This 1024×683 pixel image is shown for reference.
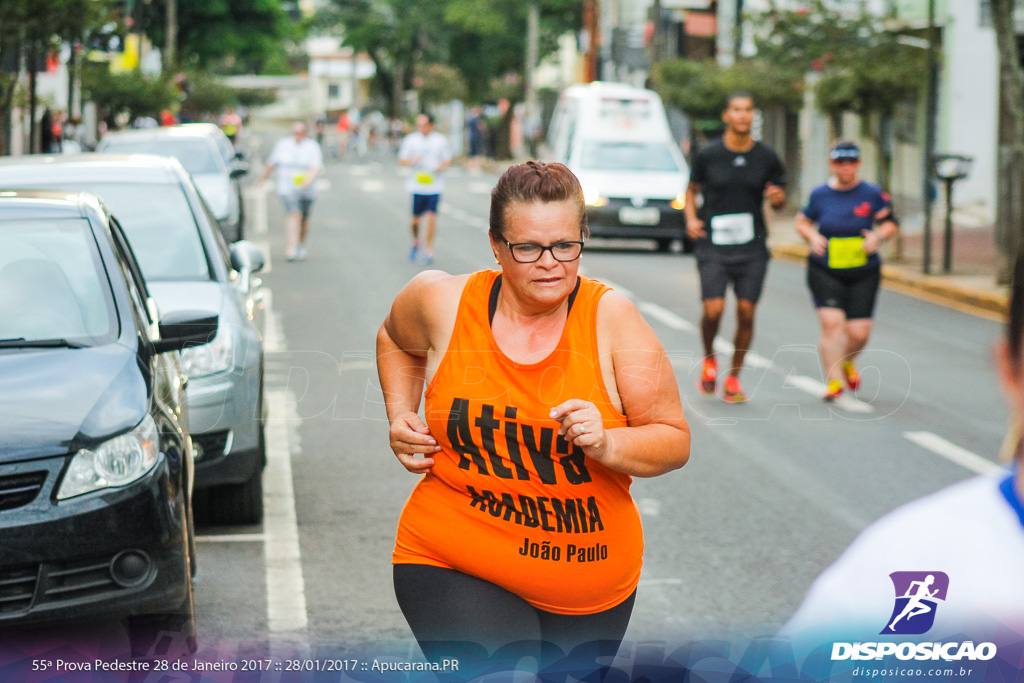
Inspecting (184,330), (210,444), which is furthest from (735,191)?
(184,330)

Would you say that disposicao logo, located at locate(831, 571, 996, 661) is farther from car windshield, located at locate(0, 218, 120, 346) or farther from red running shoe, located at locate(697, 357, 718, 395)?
red running shoe, located at locate(697, 357, 718, 395)

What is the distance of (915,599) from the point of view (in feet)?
5.44

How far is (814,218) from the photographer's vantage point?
10008mm

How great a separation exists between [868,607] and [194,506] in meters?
5.42

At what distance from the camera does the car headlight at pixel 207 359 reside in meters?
6.12

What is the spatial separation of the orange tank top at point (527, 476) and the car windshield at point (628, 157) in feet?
64.6

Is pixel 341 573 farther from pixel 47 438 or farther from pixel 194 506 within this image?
pixel 47 438

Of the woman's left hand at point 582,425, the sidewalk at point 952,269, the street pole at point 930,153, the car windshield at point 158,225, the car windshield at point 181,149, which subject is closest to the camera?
the woman's left hand at point 582,425

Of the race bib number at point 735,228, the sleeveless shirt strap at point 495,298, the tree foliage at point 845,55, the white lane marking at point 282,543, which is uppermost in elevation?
the tree foliage at point 845,55

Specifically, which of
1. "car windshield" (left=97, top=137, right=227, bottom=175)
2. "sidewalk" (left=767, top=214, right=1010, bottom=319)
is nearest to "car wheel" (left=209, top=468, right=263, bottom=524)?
"sidewalk" (left=767, top=214, right=1010, bottom=319)

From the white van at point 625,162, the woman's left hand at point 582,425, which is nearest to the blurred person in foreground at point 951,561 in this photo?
the woman's left hand at point 582,425

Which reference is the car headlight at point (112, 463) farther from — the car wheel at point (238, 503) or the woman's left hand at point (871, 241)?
the woman's left hand at point (871, 241)

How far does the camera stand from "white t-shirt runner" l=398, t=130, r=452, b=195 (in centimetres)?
1812

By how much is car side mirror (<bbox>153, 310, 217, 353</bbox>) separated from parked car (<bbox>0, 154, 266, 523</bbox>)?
2.96ft
